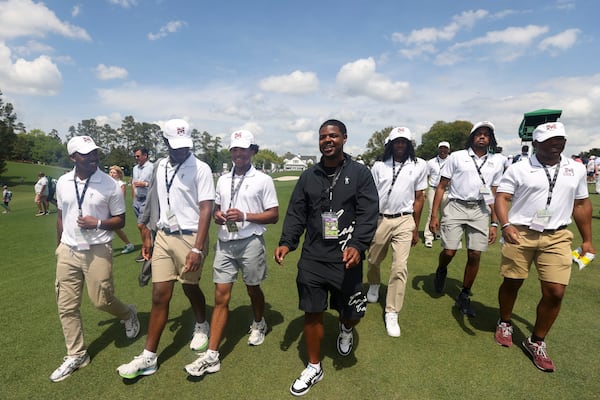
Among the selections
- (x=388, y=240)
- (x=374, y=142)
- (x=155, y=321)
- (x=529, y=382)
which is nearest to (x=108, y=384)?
(x=155, y=321)

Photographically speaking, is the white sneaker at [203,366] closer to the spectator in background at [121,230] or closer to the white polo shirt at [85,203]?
the white polo shirt at [85,203]

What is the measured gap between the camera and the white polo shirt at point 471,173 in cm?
446

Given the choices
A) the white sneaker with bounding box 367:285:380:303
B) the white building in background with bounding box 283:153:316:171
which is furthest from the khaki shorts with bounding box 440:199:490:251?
the white building in background with bounding box 283:153:316:171

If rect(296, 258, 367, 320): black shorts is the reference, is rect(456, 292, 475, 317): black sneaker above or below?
below

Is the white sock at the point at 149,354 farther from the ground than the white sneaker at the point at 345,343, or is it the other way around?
the white sock at the point at 149,354

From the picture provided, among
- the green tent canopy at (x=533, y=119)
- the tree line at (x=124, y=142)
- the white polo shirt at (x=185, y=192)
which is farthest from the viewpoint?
the tree line at (x=124, y=142)

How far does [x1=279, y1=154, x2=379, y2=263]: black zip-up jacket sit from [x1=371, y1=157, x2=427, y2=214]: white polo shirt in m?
1.31

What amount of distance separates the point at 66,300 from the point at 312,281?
2544mm

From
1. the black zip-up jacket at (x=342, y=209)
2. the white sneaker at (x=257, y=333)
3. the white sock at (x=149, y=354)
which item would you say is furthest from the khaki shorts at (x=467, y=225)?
the white sock at (x=149, y=354)

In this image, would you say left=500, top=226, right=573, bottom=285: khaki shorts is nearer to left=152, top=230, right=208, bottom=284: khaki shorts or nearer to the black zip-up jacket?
the black zip-up jacket

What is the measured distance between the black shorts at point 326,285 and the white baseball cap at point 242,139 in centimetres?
144

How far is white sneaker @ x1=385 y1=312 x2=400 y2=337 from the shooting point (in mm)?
3798

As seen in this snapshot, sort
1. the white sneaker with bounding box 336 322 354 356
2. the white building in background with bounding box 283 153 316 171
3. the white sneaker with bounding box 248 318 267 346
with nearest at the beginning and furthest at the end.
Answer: the white sneaker with bounding box 336 322 354 356 < the white sneaker with bounding box 248 318 267 346 < the white building in background with bounding box 283 153 316 171

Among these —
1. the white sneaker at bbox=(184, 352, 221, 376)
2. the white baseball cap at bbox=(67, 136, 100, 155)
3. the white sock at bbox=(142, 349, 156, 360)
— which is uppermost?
the white baseball cap at bbox=(67, 136, 100, 155)
